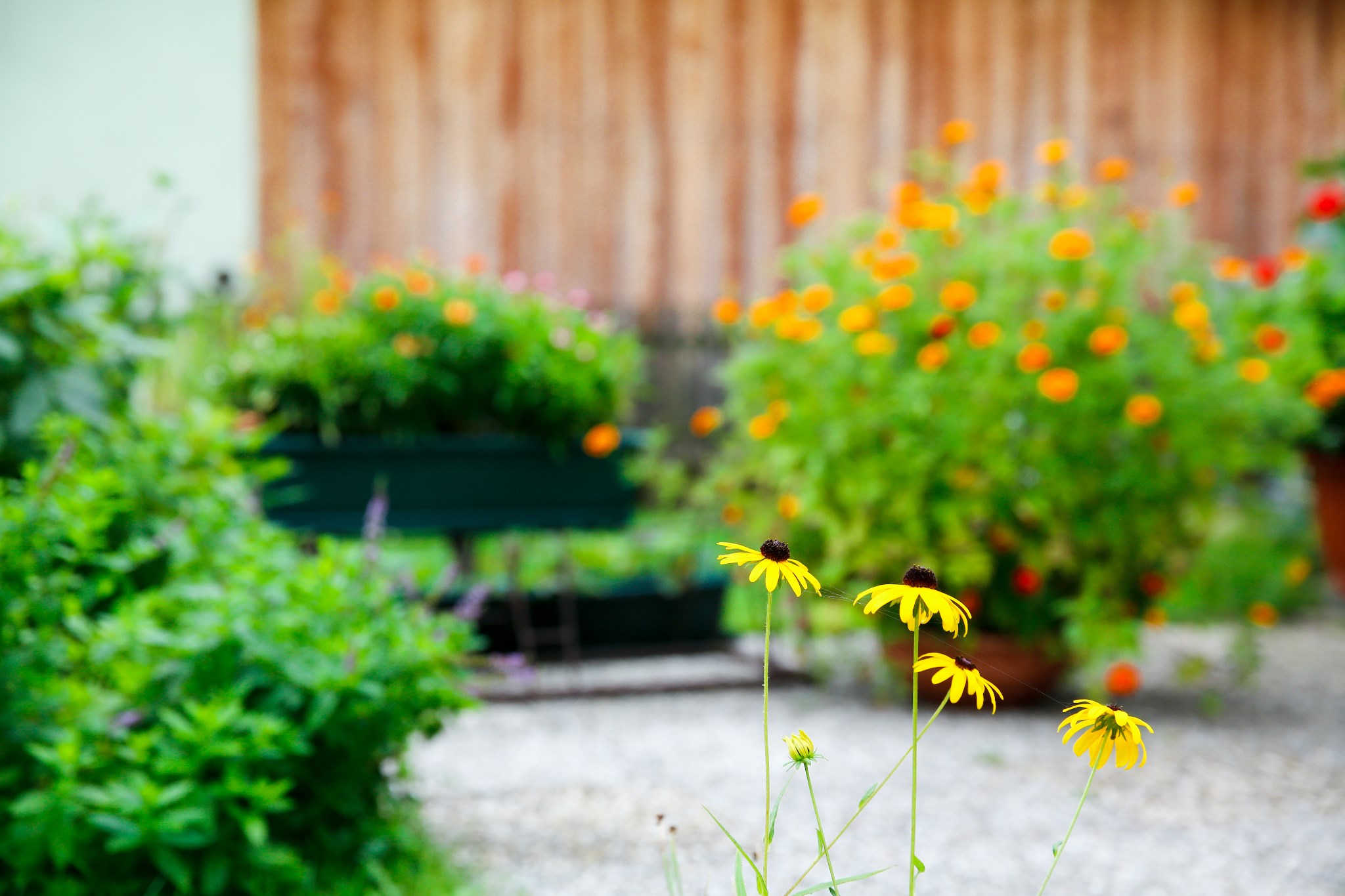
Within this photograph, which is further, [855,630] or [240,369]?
[855,630]

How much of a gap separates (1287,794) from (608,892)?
4.07 feet

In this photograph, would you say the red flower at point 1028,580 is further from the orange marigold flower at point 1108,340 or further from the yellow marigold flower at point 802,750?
the yellow marigold flower at point 802,750

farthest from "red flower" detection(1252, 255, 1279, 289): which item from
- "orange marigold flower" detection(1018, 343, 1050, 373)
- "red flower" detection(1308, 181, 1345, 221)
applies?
"orange marigold flower" detection(1018, 343, 1050, 373)

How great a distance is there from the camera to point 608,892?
151cm

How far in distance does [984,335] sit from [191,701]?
5.33ft

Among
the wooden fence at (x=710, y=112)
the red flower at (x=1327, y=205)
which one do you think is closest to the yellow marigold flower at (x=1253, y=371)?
the red flower at (x=1327, y=205)

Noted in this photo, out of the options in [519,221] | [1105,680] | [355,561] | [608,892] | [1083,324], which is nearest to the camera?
[608,892]

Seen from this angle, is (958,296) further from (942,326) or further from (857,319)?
(857,319)

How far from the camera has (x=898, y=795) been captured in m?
1.96

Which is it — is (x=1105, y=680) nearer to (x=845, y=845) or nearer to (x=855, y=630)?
(x=855, y=630)

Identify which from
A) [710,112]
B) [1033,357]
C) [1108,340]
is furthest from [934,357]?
[710,112]

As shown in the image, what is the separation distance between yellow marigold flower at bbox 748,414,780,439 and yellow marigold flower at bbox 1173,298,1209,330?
867 millimetres

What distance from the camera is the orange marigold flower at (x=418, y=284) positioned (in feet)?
9.00

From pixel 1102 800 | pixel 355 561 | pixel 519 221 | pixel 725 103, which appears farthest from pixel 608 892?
pixel 725 103
